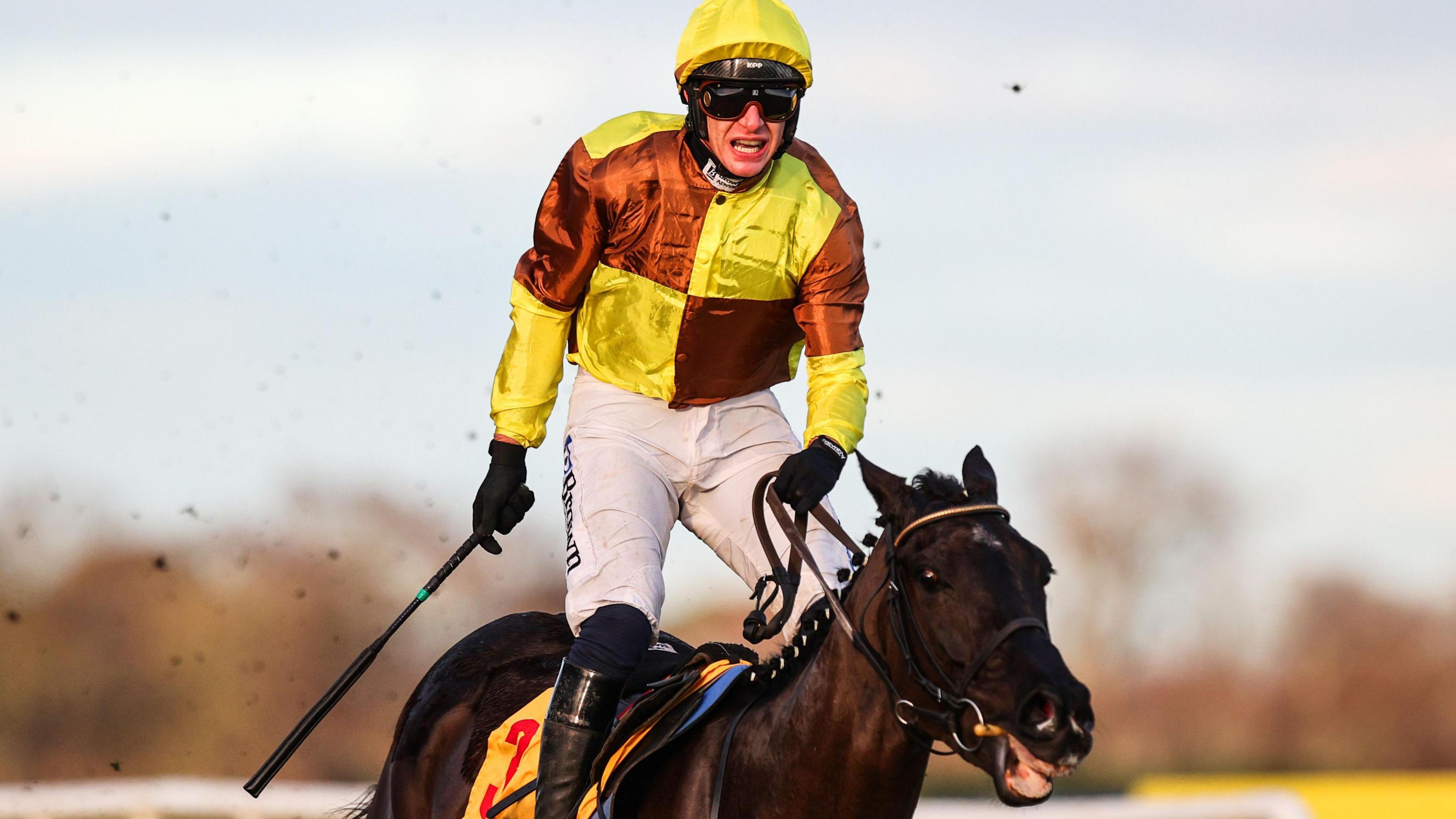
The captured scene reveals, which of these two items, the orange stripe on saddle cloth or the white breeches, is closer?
the orange stripe on saddle cloth

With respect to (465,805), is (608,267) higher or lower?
higher

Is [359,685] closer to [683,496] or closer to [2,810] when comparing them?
[2,810]

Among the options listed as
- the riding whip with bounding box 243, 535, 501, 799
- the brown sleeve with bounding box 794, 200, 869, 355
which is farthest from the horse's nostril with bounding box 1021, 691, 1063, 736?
the riding whip with bounding box 243, 535, 501, 799

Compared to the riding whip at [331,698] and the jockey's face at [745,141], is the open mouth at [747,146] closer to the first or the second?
the jockey's face at [745,141]

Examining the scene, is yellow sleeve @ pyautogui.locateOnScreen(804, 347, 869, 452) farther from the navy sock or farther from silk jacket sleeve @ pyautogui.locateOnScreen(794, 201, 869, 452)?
the navy sock

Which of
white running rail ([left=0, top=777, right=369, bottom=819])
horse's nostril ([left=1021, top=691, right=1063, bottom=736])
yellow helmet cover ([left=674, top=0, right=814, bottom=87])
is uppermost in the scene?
yellow helmet cover ([left=674, top=0, right=814, bottom=87])

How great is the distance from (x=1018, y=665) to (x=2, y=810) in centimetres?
854

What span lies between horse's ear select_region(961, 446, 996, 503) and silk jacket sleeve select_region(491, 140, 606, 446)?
4.60 ft

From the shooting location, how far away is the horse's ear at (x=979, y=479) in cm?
339

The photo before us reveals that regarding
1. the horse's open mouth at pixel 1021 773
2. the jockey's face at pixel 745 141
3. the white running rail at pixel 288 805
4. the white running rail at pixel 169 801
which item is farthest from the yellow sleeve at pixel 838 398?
the white running rail at pixel 169 801

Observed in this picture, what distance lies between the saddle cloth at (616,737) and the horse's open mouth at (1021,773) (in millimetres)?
1047

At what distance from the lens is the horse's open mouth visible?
297 centimetres

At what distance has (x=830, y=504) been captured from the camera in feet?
13.9

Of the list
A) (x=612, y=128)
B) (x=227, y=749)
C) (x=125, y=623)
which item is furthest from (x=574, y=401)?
(x=125, y=623)
